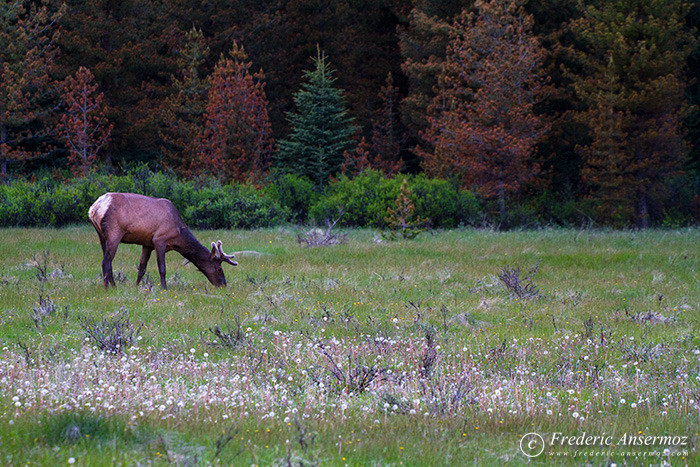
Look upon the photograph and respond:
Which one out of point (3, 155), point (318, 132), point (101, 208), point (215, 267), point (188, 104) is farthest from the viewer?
point (188, 104)

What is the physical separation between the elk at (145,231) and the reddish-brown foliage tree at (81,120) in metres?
19.0

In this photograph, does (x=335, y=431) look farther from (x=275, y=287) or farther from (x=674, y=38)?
(x=674, y=38)

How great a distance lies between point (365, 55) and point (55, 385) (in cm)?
4023

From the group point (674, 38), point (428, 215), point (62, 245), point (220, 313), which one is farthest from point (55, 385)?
point (674, 38)

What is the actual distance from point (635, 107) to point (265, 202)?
16.5 m

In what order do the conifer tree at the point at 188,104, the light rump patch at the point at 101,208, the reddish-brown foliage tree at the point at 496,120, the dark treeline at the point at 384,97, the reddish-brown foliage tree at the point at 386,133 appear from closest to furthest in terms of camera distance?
1. the light rump patch at the point at 101,208
2. the reddish-brown foliage tree at the point at 496,120
3. the dark treeline at the point at 384,97
4. the conifer tree at the point at 188,104
5. the reddish-brown foliage tree at the point at 386,133

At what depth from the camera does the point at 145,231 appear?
1186cm

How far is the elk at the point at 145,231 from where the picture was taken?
11.5 meters

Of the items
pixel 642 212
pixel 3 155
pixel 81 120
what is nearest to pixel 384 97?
pixel 642 212

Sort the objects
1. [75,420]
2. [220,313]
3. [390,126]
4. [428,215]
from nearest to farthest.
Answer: [75,420]
[220,313]
[428,215]
[390,126]

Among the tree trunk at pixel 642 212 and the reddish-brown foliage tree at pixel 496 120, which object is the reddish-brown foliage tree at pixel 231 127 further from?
the tree trunk at pixel 642 212

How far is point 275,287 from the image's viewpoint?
12.2m

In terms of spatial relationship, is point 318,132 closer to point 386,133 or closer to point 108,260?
point 386,133

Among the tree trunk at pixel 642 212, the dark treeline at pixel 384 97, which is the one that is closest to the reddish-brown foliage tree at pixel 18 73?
the dark treeline at pixel 384 97
